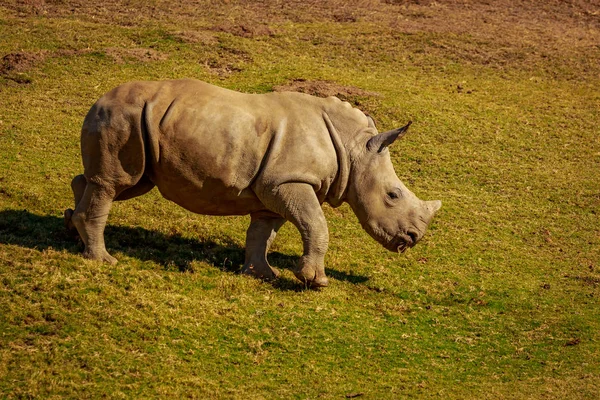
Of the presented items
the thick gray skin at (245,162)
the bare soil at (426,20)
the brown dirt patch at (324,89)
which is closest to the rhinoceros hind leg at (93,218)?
the thick gray skin at (245,162)

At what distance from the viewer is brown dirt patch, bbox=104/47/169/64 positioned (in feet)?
66.2

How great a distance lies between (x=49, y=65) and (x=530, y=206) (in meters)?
10.5

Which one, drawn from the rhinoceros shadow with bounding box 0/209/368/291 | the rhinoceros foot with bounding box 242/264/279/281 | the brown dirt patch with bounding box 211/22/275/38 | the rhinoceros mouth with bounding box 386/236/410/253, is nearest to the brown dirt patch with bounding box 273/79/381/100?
the brown dirt patch with bounding box 211/22/275/38

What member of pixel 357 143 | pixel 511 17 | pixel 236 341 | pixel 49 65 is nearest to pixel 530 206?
pixel 357 143

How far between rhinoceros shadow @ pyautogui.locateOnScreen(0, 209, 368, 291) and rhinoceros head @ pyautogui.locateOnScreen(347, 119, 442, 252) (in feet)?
3.44

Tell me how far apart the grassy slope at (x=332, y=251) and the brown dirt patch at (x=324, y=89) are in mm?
439

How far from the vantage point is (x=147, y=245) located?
1243 cm

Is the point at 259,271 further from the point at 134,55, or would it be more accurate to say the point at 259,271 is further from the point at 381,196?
the point at 134,55

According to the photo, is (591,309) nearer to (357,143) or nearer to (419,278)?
(419,278)

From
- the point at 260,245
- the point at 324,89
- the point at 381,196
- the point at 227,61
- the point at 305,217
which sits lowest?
the point at 227,61

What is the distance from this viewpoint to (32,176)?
14430 millimetres

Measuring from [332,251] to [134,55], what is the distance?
9035 mm

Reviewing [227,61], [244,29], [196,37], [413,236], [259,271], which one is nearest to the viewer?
[259,271]

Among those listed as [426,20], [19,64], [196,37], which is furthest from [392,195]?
[426,20]
